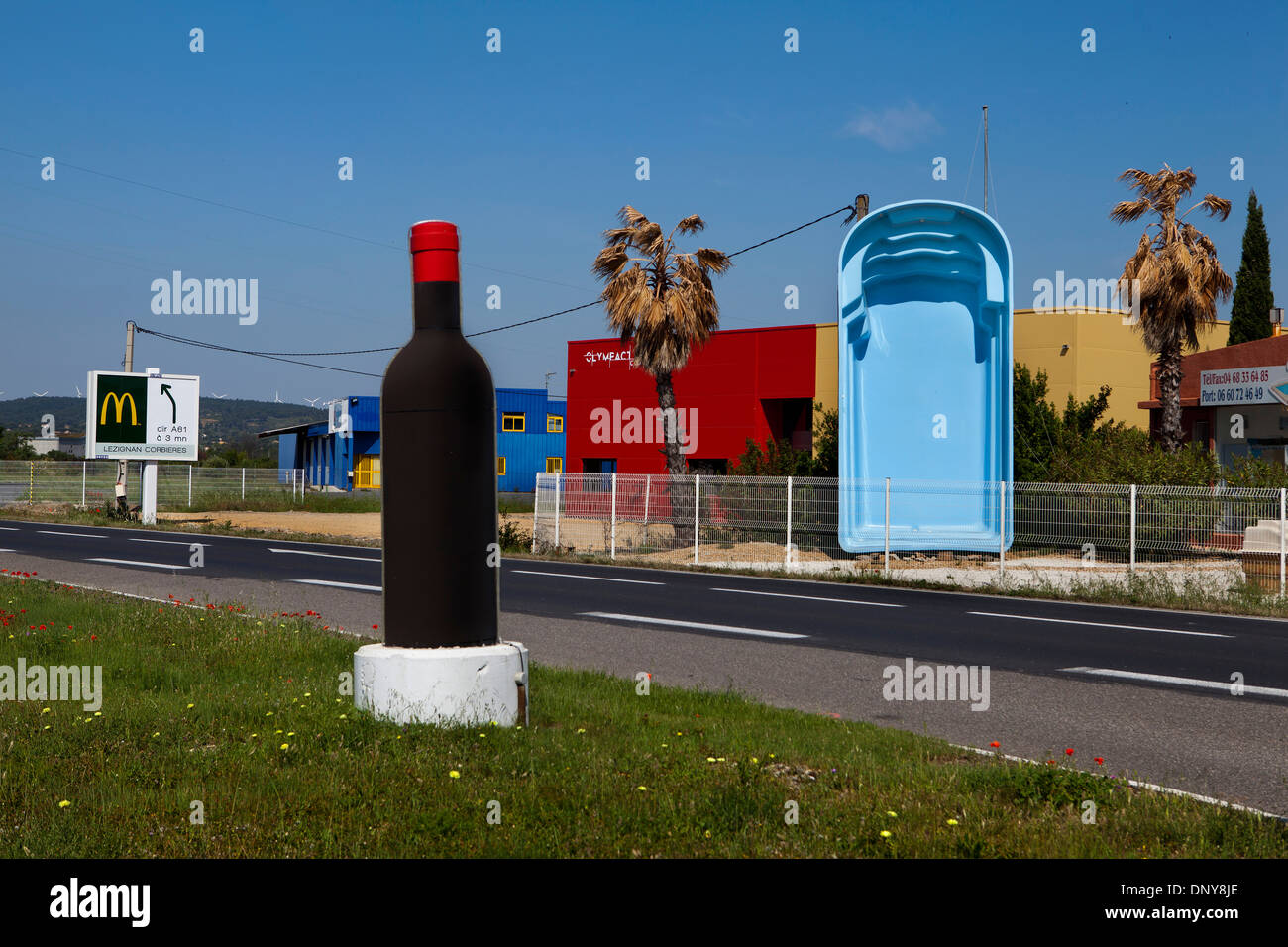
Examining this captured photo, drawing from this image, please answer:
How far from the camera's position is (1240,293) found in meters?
44.6

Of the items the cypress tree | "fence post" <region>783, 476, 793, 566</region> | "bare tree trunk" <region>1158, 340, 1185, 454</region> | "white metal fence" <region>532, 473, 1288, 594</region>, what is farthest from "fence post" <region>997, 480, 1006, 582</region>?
the cypress tree

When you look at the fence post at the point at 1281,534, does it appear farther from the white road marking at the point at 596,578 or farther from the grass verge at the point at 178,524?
the grass verge at the point at 178,524

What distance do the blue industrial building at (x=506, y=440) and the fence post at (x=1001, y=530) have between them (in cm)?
5510

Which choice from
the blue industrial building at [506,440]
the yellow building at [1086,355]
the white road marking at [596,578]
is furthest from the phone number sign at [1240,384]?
the blue industrial building at [506,440]

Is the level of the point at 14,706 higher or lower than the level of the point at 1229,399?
lower

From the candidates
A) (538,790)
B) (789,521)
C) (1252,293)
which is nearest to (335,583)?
(789,521)

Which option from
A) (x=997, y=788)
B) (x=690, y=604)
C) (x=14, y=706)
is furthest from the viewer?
(x=690, y=604)

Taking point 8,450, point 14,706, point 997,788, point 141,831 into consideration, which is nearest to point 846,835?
point 997,788

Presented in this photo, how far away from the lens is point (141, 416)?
39938 mm

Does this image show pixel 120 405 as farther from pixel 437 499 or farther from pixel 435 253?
pixel 437 499

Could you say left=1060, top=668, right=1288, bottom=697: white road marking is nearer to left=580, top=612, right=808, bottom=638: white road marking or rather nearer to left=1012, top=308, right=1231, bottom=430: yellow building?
left=580, top=612, right=808, bottom=638: white road marking

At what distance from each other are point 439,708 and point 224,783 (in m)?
1.21

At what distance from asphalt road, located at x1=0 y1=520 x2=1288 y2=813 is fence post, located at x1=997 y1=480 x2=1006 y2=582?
4.33ft

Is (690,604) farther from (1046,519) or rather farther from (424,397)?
(424,397)
